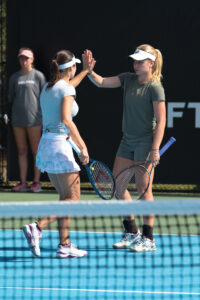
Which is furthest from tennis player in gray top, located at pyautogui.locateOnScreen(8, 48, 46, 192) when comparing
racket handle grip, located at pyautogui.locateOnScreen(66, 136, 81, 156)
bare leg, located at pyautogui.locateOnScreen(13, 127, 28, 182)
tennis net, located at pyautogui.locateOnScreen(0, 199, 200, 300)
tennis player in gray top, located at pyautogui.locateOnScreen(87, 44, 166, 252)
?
racket handle grip, located at pyautogui.locateOnScreen(66, 136, 81, 156)

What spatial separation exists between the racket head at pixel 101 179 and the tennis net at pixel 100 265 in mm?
389

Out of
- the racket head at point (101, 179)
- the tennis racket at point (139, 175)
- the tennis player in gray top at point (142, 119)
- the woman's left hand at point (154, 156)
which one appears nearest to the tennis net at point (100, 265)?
the tennis player in gray top at point (142, 119)

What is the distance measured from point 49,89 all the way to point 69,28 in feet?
14.3

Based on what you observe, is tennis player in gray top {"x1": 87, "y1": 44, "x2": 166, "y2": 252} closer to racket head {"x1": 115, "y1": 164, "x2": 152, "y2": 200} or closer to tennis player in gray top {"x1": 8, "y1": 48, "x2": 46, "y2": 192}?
racket head {"x1": 115, "y1": 164, "x2": 152, "y2": 200}

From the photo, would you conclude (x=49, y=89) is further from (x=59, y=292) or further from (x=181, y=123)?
(x=181, y=123)

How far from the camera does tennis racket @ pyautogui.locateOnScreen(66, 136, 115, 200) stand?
6453 millimetres

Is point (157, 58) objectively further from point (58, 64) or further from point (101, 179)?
point (101, 179)

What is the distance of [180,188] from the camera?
33.9ft

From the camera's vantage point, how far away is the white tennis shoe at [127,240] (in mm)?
6340

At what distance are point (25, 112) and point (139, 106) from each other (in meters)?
3.92

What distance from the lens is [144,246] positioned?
6191mm

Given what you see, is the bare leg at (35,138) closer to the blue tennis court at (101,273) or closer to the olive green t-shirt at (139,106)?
the blue tennis court at (101,273)

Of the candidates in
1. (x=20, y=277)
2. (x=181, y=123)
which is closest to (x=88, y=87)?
(x=181, y=123)

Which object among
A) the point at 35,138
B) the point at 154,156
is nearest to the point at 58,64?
the point at 154,156
